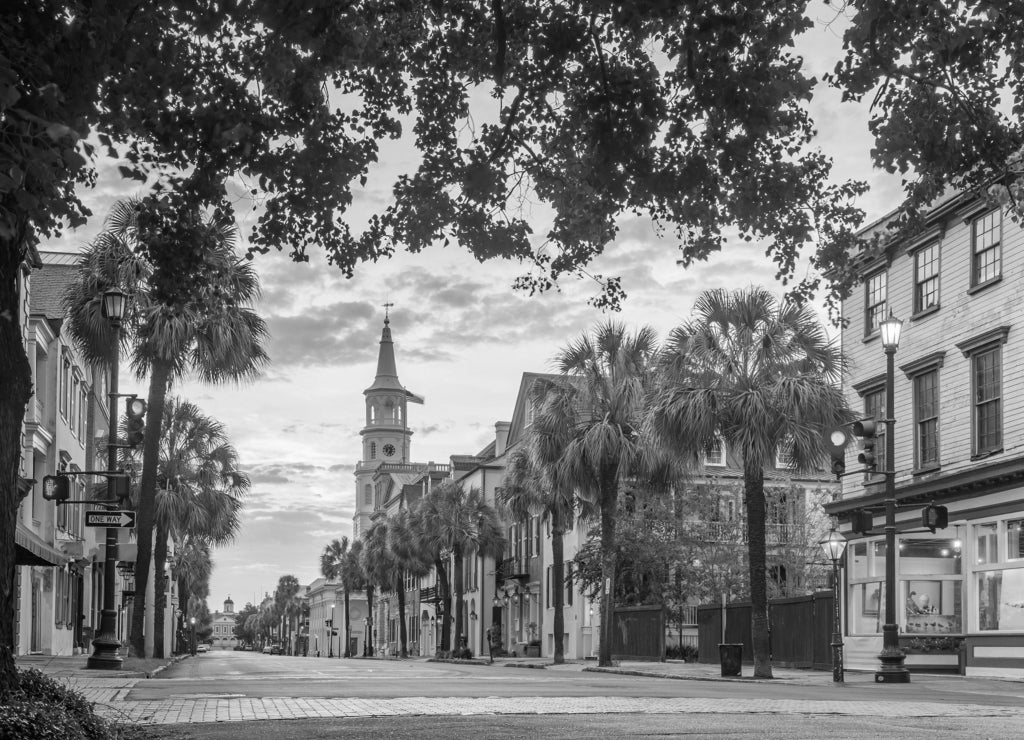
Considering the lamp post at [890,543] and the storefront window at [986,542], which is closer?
the lamp post at [890,543]

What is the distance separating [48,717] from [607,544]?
30.5 meters

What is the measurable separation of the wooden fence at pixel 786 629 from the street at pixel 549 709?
9.85 metres

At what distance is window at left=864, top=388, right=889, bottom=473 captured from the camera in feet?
109

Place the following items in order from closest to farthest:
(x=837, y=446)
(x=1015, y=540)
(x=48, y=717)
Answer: (x=48, y=717), (x=837, y=446), (x=1015, y=540)

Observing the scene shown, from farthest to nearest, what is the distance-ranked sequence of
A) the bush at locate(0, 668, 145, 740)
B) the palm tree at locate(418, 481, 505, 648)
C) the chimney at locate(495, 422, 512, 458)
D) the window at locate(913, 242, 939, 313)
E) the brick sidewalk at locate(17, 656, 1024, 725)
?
the chimney at locate(495, 422, 512, 458) → the palm tree at locate(418, 481, 505, 648) → the window at locate(913, 242, 939, 313) → the brick sidewalk at locate(17, 656, 1024, 725) → the bush at locate(0, 668, 145, 740)

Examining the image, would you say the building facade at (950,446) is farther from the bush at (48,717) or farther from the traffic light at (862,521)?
the bush at (48,717)

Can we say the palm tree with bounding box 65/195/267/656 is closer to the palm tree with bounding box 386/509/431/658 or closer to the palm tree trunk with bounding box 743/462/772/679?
the palm tree trunk with bounding box 743/462/772/679

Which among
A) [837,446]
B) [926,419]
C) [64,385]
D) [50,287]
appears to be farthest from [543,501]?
[837,446]

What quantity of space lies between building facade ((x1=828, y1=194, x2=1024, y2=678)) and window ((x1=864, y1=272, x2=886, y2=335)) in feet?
0.14

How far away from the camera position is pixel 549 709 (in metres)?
15.1

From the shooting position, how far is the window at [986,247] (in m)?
28.3

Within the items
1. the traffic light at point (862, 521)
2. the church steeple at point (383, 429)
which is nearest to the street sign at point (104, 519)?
the traffic light at point (862, 521)

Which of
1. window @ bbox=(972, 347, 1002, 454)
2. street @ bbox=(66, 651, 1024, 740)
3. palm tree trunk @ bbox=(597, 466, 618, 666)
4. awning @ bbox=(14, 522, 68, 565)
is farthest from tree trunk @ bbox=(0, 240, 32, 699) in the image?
palm tree trunk @ bbox=(597, 466, 618, 666)

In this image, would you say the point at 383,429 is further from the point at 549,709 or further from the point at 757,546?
the point at 549,709
